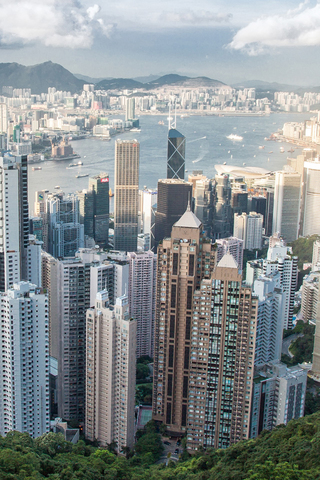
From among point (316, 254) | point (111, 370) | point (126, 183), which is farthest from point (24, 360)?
point (126, 183)

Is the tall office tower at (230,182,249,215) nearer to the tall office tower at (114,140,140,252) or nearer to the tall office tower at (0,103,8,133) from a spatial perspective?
the tall office tower at (114,140,140,252)

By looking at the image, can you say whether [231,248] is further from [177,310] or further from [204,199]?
[177,310]

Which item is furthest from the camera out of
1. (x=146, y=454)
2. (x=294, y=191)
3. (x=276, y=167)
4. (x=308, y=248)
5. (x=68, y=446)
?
(x=276, y=167)

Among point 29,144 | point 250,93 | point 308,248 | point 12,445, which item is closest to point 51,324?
point 12,445

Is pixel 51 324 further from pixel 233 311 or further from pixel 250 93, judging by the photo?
pixel 250 93

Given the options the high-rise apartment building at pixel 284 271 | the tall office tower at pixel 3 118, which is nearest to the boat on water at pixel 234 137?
the tall office tower at pixel 3 118

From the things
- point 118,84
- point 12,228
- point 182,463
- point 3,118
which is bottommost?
point 182,463

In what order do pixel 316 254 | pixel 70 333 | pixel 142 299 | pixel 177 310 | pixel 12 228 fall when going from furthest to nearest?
pixel 316 254 → pixel 142 299 → pixel 12 228 → pixel 70 333 → pixel 177 310

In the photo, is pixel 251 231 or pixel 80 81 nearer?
pixel 251 231
